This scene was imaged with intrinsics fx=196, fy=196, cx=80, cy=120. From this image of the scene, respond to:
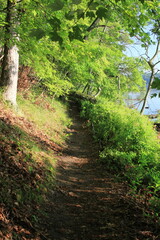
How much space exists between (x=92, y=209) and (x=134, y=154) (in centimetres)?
255

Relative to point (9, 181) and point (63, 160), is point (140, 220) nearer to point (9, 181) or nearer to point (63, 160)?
point (9, 181)

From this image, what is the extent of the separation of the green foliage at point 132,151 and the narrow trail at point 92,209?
→ 486 mm

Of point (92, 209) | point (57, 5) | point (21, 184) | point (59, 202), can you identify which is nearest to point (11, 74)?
point (21, 184)

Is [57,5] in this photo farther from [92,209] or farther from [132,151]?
[132,151]

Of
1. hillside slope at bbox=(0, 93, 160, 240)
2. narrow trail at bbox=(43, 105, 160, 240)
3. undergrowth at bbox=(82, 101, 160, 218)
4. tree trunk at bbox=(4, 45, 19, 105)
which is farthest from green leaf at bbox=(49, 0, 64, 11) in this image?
tree trunk at bbox=(4, 45, 19, 105)

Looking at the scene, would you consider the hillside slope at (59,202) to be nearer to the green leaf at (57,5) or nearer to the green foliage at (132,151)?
the green foliage at (132,151)

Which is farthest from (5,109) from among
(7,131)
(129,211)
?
(129,211)

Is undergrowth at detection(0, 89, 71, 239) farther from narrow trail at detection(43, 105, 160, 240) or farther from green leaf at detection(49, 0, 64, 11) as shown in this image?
green leaf at detection(49, 0, 64, 11)

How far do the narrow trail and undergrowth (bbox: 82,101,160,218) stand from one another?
1.32 feet

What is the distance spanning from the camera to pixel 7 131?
19.1 feet

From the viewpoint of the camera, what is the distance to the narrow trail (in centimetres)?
371

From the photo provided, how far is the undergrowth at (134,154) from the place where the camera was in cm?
521

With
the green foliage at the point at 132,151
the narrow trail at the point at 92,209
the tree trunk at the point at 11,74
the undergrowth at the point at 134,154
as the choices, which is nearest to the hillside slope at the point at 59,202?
the narrow trail at the point at 92,209

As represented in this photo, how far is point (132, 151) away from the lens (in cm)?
727
